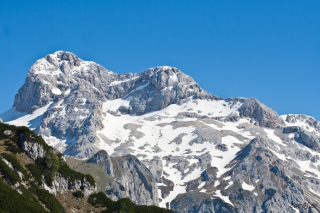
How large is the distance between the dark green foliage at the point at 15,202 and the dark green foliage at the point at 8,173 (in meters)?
3.96

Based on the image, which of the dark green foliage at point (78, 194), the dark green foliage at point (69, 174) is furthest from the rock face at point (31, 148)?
the dark green foliage at point (78, 194)

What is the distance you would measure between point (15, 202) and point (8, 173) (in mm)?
10314

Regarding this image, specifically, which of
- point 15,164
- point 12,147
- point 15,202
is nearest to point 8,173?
point 15,164

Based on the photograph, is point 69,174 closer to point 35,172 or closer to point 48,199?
point 35,172

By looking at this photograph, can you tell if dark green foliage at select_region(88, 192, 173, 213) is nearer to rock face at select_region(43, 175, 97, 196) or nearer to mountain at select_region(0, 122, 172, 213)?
mountain at select_region(0, 122, 172, 213)

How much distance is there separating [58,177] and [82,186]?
5.99m

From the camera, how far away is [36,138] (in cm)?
11825

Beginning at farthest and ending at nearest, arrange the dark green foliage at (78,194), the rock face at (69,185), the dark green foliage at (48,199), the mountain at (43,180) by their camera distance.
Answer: the dark green foliage at (78,194), the rock face at (69,185), the dark green foliage at (48,199), the mountain at (43,180)

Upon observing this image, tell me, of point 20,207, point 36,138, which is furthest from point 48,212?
point 36,138

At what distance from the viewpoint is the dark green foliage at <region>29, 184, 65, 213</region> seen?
10143 centimetres

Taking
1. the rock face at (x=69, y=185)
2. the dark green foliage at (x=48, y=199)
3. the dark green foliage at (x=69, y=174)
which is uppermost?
the dark green foliage at (x=69, y=174)

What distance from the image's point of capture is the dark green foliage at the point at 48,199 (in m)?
101

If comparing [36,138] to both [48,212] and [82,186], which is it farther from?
[48,212]

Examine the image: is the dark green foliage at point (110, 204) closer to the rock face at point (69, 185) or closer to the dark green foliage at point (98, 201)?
the dark green foliage at point (98, 201)
